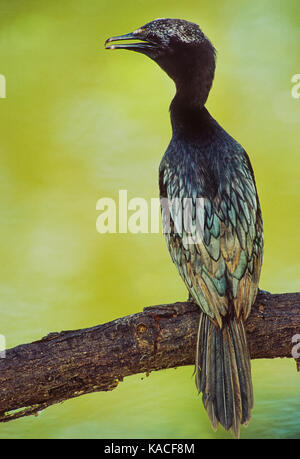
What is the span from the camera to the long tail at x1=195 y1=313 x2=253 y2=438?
5.60 ft

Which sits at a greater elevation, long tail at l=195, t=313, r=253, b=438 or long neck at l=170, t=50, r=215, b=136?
long neck at l=170, t=50, r=215, b=136

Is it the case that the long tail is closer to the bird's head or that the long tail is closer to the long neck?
the long neck

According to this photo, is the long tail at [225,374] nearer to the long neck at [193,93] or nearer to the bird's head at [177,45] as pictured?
the long neck at [193,93]

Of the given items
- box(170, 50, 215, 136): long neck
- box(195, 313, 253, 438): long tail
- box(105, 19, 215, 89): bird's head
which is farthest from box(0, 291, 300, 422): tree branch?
box(105, 19, 215, 89): bird's head

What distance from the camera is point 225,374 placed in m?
1.71

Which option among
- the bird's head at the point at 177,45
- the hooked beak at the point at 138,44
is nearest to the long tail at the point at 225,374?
the bird's head at the point at 177,45

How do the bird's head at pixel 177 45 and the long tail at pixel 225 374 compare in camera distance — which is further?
the bird's head at pixel 177 45

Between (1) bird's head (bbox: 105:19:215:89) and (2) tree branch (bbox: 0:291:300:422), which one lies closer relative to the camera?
(2) tree branch (bbox: 0:291:300:422)

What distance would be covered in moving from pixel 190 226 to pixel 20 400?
2.54 feet

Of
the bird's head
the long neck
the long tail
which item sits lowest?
the long tail

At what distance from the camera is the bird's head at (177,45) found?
2098mm

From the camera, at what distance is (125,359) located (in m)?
1.76
